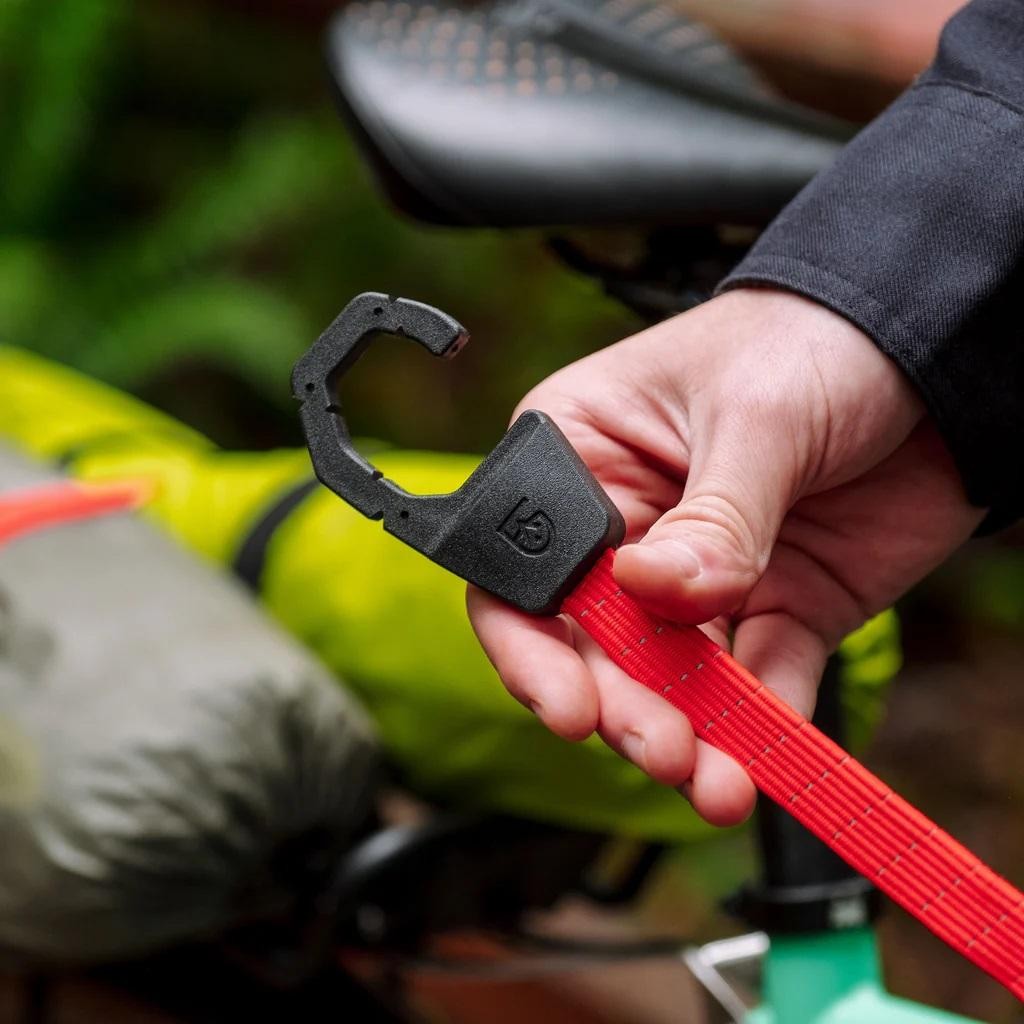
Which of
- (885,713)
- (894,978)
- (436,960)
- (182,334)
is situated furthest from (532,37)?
(182,334)

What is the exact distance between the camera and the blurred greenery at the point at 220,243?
214 cm

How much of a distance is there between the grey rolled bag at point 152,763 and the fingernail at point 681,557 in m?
0.45

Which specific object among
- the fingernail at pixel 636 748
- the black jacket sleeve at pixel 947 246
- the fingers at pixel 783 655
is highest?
the black jacket sleeve at pixel 947 246

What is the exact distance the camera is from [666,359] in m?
0.44

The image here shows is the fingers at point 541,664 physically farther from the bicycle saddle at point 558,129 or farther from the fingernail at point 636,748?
the bicycle saddle at point 558,129

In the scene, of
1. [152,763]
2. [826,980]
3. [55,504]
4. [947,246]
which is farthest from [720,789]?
[55,504]

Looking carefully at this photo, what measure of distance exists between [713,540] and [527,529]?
70 mm

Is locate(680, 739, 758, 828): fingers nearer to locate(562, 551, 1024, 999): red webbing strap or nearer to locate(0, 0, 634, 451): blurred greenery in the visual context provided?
locate(562, 551, 1024, 999): red webbing strap

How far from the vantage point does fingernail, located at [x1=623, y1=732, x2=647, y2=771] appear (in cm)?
39

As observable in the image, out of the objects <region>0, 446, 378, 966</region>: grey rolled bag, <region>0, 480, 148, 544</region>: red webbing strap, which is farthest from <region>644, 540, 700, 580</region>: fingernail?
<region>0, 480, 148, 544</region>: red webbing strap

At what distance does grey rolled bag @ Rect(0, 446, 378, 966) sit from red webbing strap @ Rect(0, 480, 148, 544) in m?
0.06

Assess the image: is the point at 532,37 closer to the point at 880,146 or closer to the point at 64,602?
the point at 880,146

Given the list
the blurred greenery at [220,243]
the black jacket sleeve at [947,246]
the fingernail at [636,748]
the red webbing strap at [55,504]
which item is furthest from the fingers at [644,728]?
the blurred greenery at [220,243]

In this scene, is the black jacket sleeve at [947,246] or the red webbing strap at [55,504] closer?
the black jacket sleeve at [947,246]
